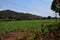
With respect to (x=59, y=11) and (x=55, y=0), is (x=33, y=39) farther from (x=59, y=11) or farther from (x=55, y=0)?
(x=59, y=11)

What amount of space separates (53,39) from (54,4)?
78.4ft

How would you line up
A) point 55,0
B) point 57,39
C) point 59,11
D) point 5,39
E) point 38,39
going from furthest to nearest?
point 59,11 < point 55,0 < point 5,39 < point 57,39 < point 38,39

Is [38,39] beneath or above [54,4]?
beneath

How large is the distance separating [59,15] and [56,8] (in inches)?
89.9

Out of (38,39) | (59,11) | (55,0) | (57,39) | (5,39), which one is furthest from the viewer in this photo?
(59,11)

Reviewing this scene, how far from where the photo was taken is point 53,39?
469 inches

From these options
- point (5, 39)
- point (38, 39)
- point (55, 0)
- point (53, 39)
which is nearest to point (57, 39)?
point (53, 39)

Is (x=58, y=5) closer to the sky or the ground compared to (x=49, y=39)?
closer to the sky

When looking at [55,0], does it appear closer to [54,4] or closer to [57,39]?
[54,4]

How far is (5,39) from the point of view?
1420 cm

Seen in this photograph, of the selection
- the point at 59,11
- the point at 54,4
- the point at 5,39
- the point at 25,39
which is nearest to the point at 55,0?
the point at 54,4

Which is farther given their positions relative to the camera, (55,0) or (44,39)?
(55,0)

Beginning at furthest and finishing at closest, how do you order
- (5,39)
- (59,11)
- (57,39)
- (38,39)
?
(59,11)
(5,39)
(57,39)
(38,39)

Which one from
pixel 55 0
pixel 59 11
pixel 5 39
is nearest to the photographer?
pixel 5 39
